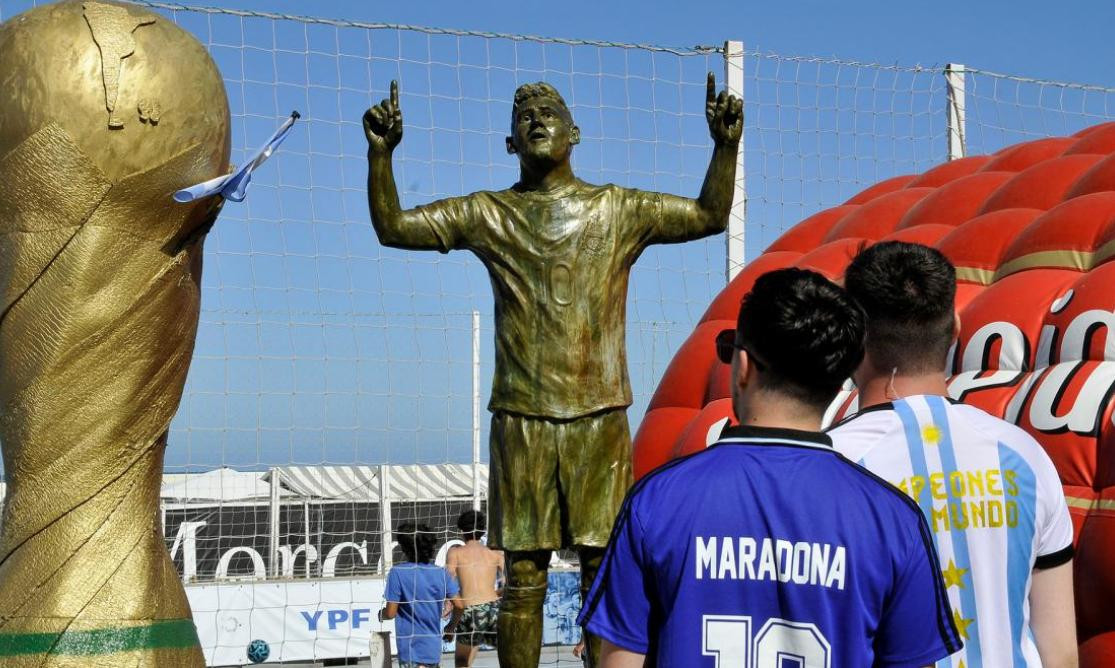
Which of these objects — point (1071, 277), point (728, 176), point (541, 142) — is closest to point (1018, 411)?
point (1071, 277)

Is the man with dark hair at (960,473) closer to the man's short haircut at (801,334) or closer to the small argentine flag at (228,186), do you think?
the man's short haircut at (801,334)

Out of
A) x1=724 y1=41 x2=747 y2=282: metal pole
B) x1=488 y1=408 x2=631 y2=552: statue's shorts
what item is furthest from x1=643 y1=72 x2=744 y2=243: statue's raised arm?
x1=724 y1=41 x2=747 y2=282: metal pole

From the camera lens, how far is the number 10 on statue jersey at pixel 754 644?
5.14 ft

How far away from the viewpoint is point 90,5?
282 centimetres

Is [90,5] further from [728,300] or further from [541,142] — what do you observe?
[728,300]

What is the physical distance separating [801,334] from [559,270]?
1.72 metres

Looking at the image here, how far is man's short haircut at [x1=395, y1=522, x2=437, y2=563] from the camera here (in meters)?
6.91

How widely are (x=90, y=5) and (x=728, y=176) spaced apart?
1.48m

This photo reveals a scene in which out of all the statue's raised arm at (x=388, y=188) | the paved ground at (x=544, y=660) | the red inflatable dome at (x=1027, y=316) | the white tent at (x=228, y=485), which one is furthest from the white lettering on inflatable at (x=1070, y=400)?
the white tent at (x=228, y=485)

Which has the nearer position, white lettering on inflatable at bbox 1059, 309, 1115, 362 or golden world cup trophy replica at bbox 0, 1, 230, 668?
golden world cup trophy replica at bbox 0, 1, 230, 668

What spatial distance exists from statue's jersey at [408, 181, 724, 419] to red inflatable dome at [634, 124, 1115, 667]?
85 cm

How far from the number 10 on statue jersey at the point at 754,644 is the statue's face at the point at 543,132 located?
6.32 feet

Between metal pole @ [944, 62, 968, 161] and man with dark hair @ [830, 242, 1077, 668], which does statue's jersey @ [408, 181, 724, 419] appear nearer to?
man with dark hair @ [830, 242, 1077, 668]

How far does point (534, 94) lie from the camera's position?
3.38m
